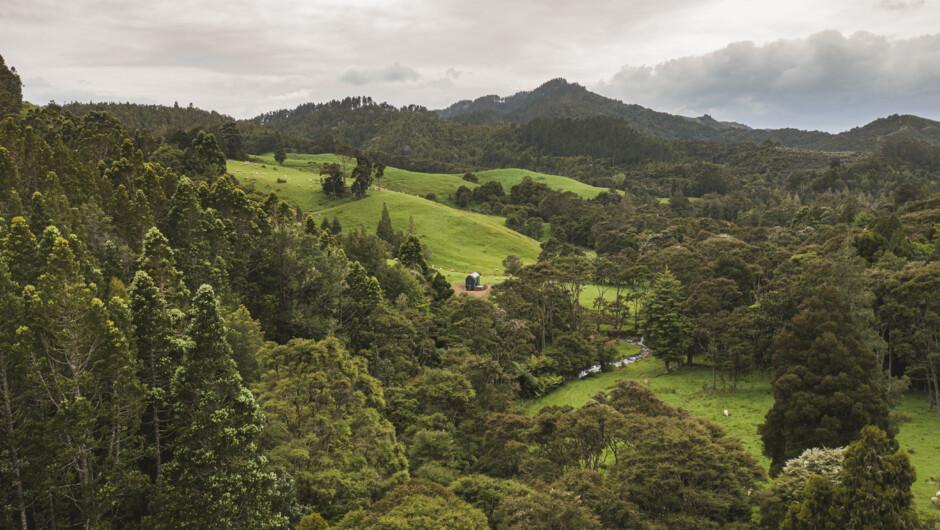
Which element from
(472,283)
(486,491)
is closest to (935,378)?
(486,491)

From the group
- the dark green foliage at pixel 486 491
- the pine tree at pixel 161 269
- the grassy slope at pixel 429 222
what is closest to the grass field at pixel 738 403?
the dark green foliage at pixel 486 491

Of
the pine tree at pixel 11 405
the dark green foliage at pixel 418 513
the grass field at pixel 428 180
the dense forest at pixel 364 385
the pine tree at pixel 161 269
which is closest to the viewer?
the pine tree at pixel 11 405

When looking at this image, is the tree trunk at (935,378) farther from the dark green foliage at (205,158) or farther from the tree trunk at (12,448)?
the dark green foliage at (205,158)

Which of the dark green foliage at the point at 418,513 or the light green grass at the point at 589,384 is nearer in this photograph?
the dark green foliage at the point at 418,513

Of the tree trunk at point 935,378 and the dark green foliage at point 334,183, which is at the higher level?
the dark green foliage at point 334,183

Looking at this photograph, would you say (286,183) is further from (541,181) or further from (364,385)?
(364,385)

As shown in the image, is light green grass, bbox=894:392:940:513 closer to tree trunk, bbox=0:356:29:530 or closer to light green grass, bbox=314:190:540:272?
tree trunk, bbox=0:356:29:530

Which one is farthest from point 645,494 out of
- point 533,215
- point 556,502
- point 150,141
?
point 533,215
